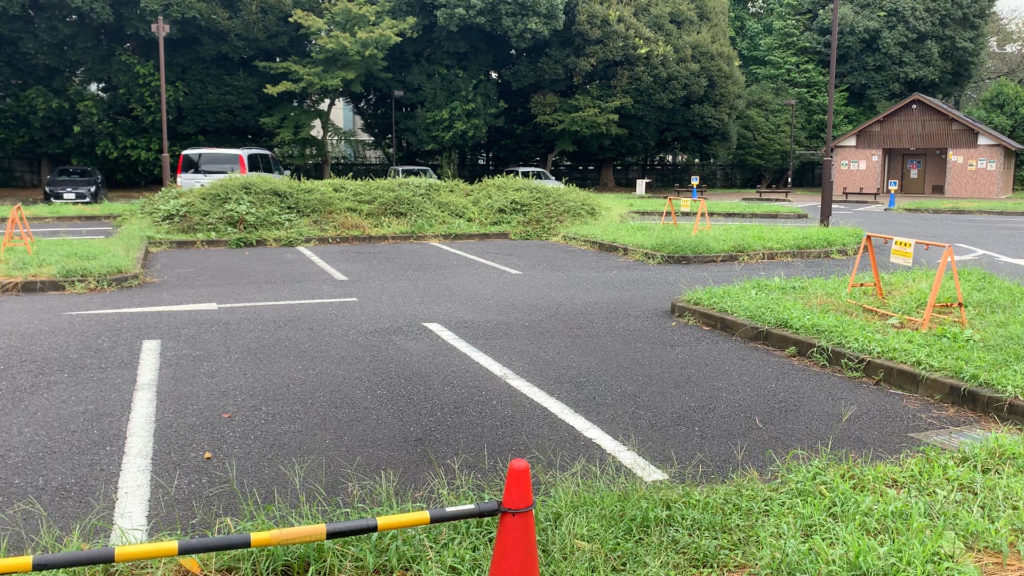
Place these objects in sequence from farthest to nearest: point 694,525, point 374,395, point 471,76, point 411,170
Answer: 1. point 471,76
2. point 411,170
3. point 374,395
4. point 694,525

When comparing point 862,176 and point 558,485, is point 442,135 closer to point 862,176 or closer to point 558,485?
point 862,176

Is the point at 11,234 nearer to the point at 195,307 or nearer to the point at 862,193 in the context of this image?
the point at 195,307

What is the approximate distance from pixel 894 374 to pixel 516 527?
4.12 metres

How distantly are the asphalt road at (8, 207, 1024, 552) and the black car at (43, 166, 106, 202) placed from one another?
18616 mm

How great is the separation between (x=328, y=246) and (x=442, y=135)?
21938mm

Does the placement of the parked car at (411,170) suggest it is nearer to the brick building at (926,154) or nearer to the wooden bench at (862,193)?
the wooden bench at (862,193)

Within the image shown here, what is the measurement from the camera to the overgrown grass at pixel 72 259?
9930 mm

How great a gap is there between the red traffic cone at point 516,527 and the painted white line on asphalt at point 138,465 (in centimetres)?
168

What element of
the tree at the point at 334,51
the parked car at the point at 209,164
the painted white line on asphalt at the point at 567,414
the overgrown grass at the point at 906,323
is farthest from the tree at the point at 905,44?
the painted white line on asphalt at the point at 567,414

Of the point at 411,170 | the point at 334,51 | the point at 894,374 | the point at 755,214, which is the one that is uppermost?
the point at 334,51

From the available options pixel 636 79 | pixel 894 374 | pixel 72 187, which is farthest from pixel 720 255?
pixel 636 79

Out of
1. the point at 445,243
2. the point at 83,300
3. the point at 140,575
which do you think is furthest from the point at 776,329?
the point at 445,243

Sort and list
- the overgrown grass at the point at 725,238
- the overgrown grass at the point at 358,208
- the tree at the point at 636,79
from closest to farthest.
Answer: the overgrown grass at the point at 725,238, the overgrown grass at the point at 358,208, the tree at the point at 636,79

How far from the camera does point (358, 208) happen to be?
55.1ft
